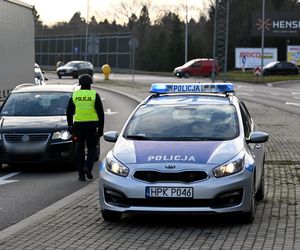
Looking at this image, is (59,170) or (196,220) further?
(59,170)

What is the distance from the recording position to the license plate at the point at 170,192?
24.4ft

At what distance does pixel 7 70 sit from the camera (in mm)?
19188

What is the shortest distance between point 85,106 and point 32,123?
5.63 ft

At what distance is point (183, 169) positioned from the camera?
24.6ft

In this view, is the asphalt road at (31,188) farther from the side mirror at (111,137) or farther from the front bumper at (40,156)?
the side mirror at (111,137)

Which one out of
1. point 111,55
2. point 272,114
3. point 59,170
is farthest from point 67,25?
point 59,170

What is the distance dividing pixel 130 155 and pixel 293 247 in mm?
2104

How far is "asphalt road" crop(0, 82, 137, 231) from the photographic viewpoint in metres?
9.16

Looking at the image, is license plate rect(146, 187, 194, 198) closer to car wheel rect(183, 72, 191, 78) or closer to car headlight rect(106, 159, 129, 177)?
car headlight rect(106, 159, 129, 177)

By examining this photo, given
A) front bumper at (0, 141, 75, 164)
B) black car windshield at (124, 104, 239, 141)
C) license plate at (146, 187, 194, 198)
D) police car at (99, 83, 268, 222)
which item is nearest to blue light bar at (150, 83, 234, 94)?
black car windshield at (124, 104, 239, 141)

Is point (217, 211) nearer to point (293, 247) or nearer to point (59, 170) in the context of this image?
point (293, 247)

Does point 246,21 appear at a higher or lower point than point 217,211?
higher

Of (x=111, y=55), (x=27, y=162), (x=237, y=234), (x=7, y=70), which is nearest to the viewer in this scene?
(x=237, y=234)

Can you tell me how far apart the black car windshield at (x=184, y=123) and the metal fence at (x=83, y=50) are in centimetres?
7575
